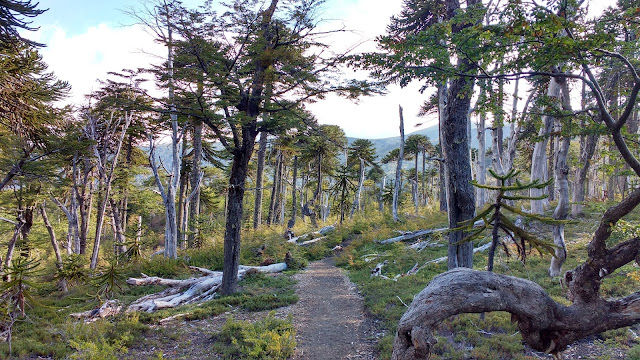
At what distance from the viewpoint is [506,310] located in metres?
3.08

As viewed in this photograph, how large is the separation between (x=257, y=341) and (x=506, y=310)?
4.08m

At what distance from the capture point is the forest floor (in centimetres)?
587

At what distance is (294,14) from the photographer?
8164 millimetres

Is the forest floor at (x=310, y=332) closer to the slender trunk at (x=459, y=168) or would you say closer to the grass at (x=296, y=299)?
the grass at (x=296, y=299)

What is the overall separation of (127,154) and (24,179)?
955 cm

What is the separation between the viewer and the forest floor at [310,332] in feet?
19.2

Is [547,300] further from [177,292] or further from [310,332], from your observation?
[177,292]

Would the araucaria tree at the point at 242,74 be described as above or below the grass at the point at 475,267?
above

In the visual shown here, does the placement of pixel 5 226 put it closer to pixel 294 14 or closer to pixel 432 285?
pixel 294 14

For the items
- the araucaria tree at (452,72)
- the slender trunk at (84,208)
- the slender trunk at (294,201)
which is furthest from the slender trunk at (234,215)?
the slender trunk at (294,201)

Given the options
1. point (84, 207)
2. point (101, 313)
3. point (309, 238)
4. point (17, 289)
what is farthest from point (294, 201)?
point (17, 289)

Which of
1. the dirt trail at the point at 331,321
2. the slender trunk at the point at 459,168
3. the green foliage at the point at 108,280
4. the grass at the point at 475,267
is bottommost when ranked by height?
the dirt trail at the point at 331,321

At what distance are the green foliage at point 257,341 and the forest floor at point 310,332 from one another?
0.22 meters

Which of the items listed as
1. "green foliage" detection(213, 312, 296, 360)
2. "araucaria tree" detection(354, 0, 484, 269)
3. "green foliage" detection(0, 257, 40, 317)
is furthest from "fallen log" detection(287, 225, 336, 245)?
"green foliage" detection(0, 257, 40, 317)
